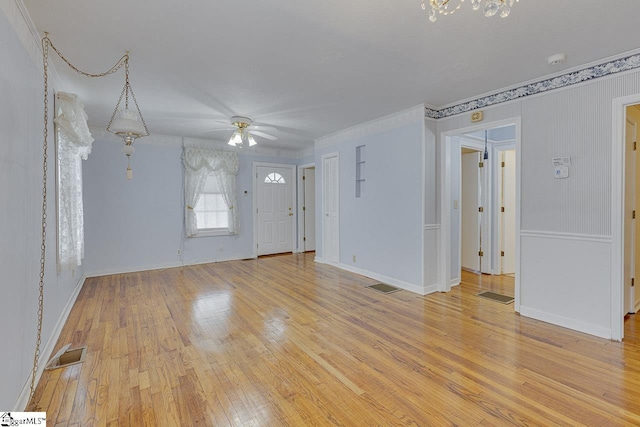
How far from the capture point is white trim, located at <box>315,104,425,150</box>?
3.94 metres

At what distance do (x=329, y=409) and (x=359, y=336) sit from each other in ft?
3.26

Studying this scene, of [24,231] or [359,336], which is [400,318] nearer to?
[359,336]

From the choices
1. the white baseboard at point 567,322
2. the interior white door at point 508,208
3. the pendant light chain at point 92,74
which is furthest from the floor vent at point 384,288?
the pendant light chain at point 92,74

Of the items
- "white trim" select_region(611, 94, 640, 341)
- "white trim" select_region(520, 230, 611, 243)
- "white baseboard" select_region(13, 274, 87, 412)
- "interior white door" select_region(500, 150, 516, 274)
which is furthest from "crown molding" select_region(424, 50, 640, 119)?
"white baseboard" select_region(13, 274, 87, 412)

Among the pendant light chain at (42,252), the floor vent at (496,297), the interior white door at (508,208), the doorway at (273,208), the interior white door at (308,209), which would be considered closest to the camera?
the pendant light chain at (42,252)

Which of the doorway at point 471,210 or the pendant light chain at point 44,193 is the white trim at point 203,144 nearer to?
the pendant light chain at point 44,193

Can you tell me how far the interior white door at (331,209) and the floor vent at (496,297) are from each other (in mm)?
2413

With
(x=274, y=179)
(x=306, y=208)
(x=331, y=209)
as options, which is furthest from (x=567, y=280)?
(x=274, y=179)

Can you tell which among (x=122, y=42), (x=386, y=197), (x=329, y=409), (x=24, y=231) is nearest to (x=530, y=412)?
(x=329, y=409)

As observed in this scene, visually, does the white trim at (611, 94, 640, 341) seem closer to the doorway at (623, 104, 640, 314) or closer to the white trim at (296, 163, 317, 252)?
the doorway at (623, 104, 640, 314)

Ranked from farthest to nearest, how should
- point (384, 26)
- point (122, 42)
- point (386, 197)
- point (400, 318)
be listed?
point (386, 197), point (400, 318), point (122, 42), point (384, 26)

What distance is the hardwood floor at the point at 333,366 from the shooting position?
1.73m

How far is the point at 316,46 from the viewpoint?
238cm

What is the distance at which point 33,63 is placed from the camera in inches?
84.8
